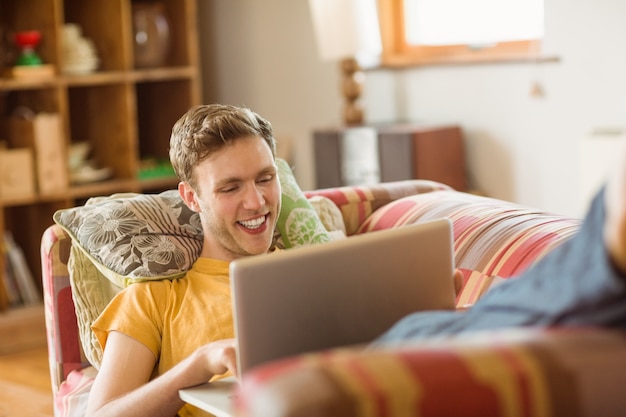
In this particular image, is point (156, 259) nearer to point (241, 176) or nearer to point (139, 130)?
point (241, 176)

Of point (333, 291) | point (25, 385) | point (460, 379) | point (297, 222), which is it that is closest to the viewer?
point (460, 379)

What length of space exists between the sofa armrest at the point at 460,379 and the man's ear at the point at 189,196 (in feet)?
3.42

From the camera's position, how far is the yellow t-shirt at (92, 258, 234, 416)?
1.79 meters

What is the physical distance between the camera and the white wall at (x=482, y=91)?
11.0 feet

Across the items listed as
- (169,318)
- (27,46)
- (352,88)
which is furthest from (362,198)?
(27,46)

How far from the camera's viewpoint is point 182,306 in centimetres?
185

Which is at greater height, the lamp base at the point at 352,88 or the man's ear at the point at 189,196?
the lamp base at the point at 352,88

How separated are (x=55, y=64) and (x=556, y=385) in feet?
11.4

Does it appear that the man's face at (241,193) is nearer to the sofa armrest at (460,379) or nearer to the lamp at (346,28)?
the sofa armrest at (460,379)

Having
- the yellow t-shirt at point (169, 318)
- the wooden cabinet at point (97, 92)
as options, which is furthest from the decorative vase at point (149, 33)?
the yellow t-shirt at point (169, 318)

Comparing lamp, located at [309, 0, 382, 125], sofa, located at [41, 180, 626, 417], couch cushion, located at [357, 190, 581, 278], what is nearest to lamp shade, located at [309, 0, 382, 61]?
lamp, located at [309, 0, 382, 125]

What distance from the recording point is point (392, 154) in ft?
12.2

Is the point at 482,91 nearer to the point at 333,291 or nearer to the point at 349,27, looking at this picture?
the point at 349,27

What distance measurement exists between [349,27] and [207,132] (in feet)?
6.65
